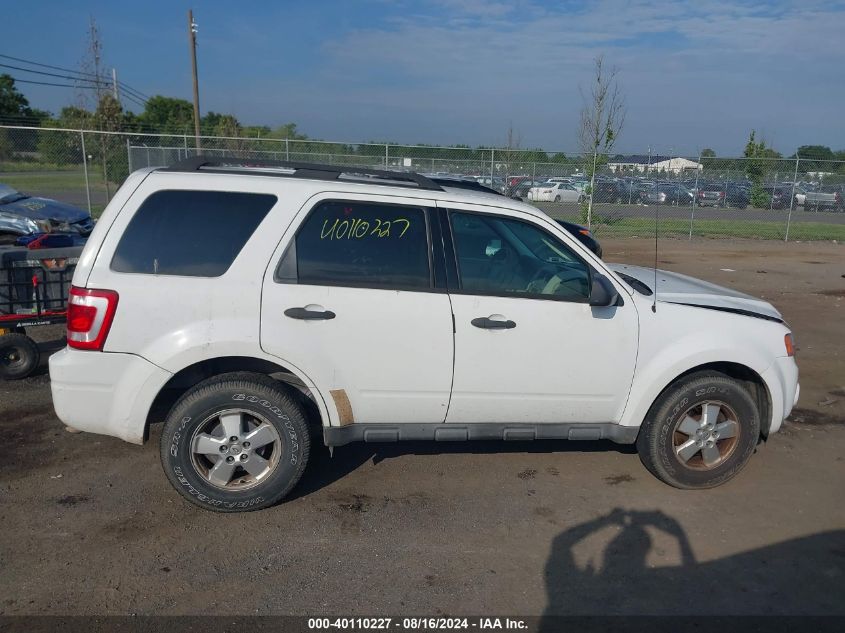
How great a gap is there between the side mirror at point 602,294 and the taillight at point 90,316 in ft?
9.13

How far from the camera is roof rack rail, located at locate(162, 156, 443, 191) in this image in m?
4.61

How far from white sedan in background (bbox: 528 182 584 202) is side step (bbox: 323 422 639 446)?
722 inches

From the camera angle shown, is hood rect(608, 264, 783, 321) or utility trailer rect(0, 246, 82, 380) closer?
hood rect(608, 264, 783, 321)

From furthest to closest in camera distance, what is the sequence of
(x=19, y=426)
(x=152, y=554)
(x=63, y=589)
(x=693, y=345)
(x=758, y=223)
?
(x=758, y=223)
(x=19, y=426)
(x=693, y=345)
(x=152, y=554)
(x=63, y=589)

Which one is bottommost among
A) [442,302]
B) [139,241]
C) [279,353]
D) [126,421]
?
[126,421]

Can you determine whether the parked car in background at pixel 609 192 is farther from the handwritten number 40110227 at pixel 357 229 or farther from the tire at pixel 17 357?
the handwritten number 40110227 at pixel 357 229

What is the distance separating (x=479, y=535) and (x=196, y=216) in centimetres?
249

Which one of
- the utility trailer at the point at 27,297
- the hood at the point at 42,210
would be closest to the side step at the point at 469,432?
the utility trailer at the point at 27,297

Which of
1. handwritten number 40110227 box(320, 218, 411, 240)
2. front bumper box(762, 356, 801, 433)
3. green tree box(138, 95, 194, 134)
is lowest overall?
front bumper box(762, 356, 801, 433)

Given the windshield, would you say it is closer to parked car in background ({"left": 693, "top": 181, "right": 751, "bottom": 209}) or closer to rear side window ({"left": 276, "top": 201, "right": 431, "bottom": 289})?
rear side window ({"left": 276, "top": 201, "right": 431, "bottom": 289})

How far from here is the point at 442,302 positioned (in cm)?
445

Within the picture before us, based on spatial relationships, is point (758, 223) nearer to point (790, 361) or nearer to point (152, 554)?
point (790, 361)

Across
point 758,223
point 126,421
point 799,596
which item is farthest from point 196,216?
point 758,223

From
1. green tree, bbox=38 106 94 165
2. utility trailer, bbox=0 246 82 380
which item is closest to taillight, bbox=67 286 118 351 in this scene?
utility trailer, bbox=0 246 82 380
